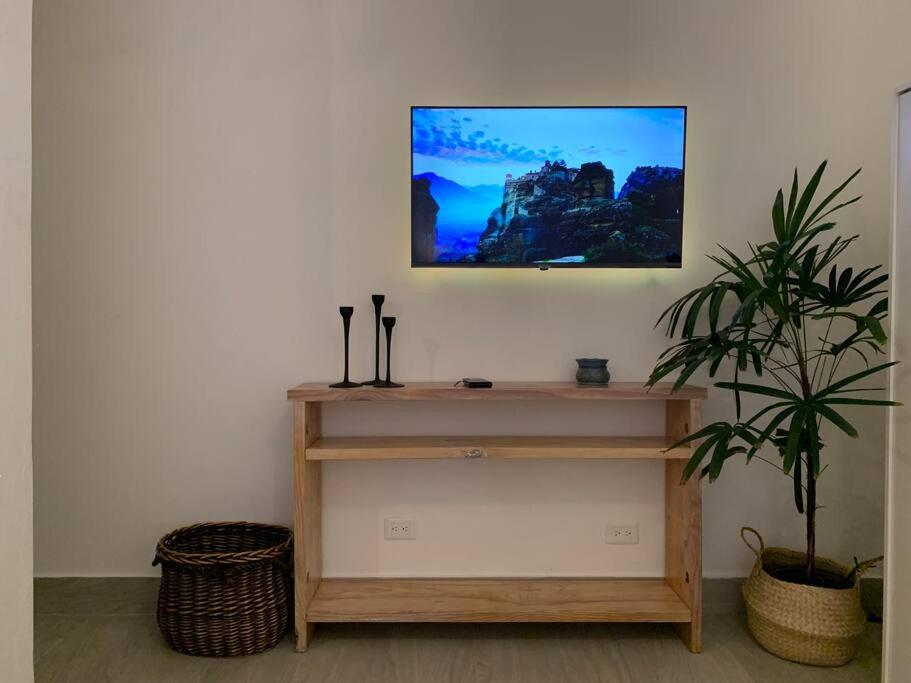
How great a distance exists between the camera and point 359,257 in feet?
8.98

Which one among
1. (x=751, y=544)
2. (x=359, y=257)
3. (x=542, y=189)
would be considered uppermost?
(x=542, y=189)

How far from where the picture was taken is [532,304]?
275cm

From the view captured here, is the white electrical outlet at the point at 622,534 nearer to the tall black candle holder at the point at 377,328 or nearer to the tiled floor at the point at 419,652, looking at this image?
the tiled floor at the point at 419,652

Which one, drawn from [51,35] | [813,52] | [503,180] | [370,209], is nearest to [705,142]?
[813,52]

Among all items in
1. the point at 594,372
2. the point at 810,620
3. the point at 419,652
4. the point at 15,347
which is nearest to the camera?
the point at 15,347

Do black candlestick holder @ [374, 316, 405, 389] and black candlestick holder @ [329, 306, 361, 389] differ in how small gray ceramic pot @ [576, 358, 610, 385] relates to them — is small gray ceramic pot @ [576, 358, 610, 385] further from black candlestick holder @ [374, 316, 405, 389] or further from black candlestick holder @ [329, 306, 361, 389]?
black candlestick holder @ [329, 306, 361, 389]

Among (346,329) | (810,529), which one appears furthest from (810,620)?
(346,329)

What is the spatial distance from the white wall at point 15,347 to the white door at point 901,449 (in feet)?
6.97

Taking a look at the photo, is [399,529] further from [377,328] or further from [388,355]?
[377,328]

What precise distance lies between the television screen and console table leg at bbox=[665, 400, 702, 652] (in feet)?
1.98

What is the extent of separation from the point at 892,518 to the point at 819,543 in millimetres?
925

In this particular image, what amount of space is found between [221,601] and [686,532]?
1642 millimetres

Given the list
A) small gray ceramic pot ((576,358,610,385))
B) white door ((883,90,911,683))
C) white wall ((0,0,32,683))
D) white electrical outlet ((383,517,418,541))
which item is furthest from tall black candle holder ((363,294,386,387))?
white door ((883,90,911,683))

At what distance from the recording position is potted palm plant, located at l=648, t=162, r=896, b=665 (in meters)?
2.13
